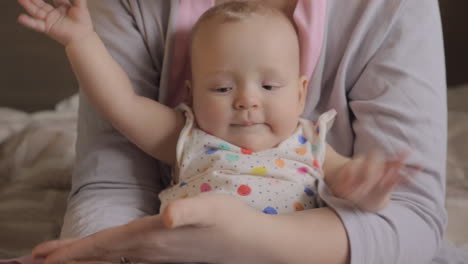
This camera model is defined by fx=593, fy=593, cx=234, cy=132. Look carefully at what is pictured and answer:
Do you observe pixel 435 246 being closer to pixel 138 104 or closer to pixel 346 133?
pixel 346 133

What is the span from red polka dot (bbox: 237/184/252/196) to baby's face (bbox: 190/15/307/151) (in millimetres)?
88

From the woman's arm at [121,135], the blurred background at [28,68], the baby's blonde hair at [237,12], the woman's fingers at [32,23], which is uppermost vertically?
the woman's fingers at [32,23]

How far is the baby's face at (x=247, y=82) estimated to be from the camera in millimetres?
979

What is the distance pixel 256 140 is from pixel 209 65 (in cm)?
15

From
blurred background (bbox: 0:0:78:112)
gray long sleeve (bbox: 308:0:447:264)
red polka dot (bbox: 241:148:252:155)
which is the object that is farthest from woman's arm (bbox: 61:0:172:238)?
blurred background (bbox: 0:0:78:112)

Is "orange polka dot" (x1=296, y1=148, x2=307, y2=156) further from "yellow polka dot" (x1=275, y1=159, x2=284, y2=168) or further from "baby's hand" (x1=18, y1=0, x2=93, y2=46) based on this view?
"baby's hand" (x1=18, y1=0, x2=93, y2=46)

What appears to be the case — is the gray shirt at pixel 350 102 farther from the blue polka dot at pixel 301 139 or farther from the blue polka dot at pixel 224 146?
the blue polka dot at pixel 224 146

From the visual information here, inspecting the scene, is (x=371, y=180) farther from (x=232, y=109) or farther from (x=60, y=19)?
(x=60, y=19)

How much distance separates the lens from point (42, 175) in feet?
4.87

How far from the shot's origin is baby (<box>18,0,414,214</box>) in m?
0.96

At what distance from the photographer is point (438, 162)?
0.99 metres

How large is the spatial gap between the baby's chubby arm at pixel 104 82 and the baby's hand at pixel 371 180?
348 mm

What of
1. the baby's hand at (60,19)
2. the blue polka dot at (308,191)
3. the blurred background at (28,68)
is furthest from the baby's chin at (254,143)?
the blurred background at (28,68)

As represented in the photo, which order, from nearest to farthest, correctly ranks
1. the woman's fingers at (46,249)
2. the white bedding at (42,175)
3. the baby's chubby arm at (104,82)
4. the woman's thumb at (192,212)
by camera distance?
the woman's thumb at (192,212) < the woman's fingers at (46,249) < the baby's chubby arm at (104,82) < the white bedding at (42,175)
